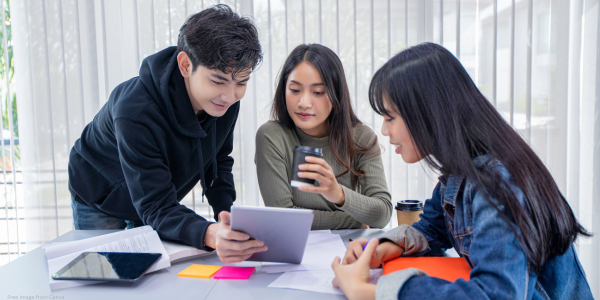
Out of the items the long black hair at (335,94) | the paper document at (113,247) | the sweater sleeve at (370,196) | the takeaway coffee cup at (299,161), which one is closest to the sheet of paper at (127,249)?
the paper document at (113,247)

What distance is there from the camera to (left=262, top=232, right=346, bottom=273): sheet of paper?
3.14ft

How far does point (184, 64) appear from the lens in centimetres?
125

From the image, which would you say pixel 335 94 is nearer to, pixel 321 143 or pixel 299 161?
pixel 321 143

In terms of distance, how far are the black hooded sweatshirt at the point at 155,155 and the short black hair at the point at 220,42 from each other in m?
0.14

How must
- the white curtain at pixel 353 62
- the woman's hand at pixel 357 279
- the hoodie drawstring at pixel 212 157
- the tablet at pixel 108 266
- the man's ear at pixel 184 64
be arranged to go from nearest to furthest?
the woman's hand at pixel 357 279 < the tablet at pixel 108 266 < the man's ear at pixel 184 64 < the hoodie drawstring at pixel 212 157 < the white curtain at pixel 353 62

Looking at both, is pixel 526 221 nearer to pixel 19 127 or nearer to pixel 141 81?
pixel 141 81

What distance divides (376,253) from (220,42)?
77cm

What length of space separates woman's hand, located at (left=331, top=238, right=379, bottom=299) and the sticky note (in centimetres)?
30

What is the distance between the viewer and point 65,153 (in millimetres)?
2219

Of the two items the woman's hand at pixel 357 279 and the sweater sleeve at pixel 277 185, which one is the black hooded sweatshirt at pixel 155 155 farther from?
the woman's hand at pixel 357 279

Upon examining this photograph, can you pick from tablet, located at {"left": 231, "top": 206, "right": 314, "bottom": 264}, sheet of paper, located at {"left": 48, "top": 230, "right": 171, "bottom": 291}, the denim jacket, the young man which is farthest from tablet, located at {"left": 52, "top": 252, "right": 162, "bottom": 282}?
the denim jacket

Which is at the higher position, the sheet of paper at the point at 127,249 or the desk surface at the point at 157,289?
the sheet of paper at the point at 127,249

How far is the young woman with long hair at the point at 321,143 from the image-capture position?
4.84 ft

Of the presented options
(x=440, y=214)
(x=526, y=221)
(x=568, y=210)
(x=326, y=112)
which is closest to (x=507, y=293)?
(x=526, y=221)
